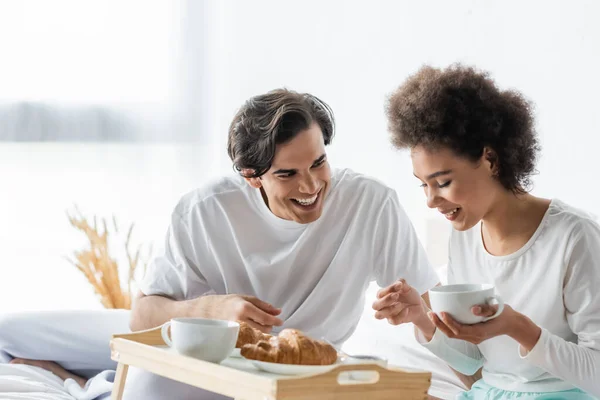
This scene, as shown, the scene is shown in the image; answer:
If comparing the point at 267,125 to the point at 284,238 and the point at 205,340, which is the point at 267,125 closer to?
the point at 284,238

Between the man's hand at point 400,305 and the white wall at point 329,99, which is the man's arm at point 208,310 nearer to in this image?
the man's hand at point 400,305

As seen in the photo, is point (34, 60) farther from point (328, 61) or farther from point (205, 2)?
point (328, 61)

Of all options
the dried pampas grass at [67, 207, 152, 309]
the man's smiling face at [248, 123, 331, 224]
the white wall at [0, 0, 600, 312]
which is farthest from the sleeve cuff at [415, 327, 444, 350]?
the dried pampas grass at [67, 207, 152, 309]

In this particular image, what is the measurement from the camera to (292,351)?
1.28 meters

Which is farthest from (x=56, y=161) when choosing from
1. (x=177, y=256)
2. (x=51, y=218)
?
(x=177, y=256)

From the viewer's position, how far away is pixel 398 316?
1586 mm

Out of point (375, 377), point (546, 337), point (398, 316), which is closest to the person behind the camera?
point (375, 377)

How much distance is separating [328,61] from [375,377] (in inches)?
86.7

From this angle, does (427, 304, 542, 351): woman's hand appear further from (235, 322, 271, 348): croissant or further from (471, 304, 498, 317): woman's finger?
(235, 322, 271, 348): croissant

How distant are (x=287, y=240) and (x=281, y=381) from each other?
2.91 ft

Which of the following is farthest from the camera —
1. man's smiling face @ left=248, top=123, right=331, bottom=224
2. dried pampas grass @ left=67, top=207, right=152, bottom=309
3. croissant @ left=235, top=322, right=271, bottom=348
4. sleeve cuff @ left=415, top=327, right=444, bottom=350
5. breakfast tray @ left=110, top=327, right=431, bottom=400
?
dried pampas grass @ left=67, top=207, right=152, bottom=309

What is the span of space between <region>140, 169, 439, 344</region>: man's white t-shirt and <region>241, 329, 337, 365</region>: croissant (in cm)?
65

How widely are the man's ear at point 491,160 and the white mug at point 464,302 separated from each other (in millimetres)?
320

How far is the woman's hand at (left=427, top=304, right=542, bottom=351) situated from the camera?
1.37m
